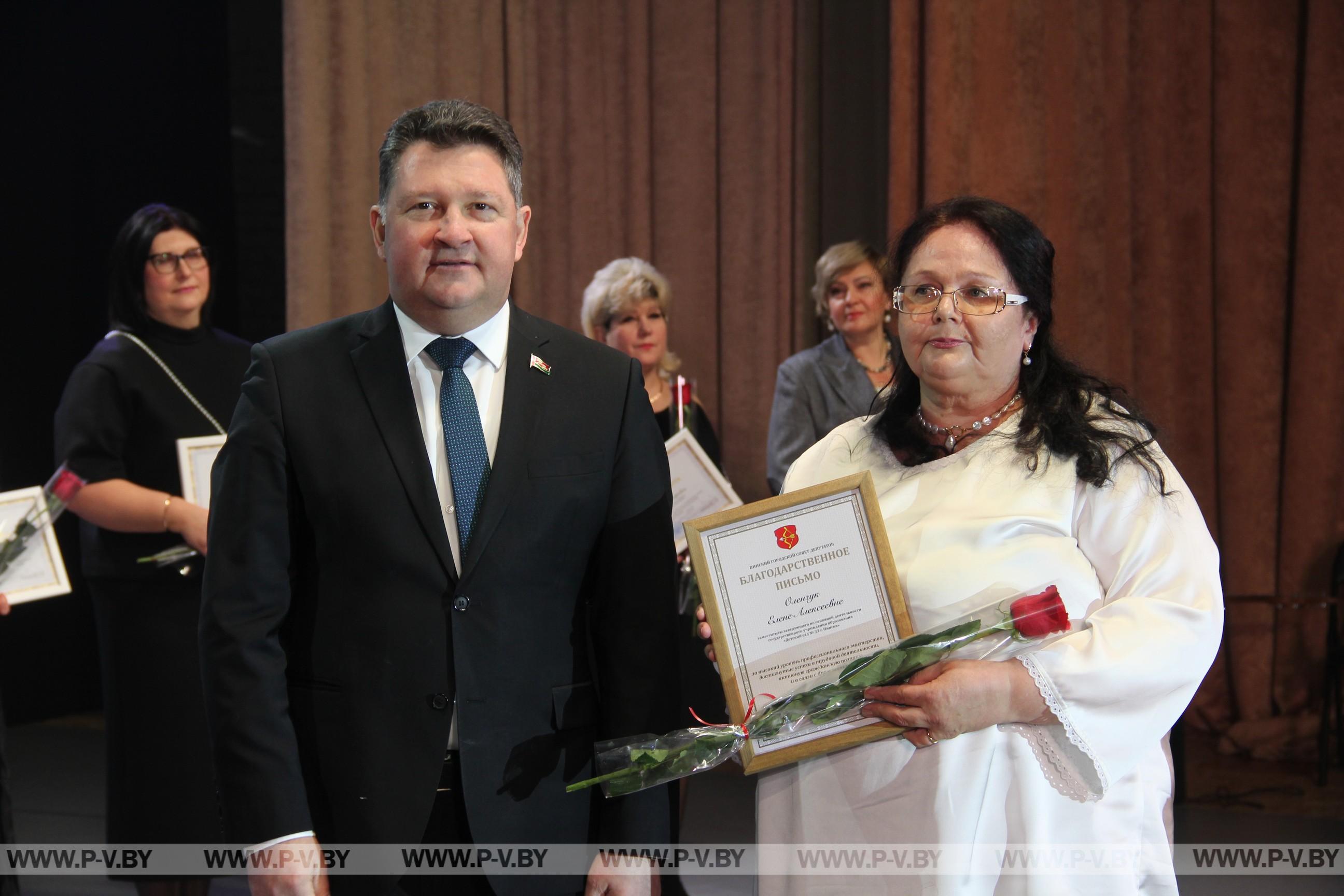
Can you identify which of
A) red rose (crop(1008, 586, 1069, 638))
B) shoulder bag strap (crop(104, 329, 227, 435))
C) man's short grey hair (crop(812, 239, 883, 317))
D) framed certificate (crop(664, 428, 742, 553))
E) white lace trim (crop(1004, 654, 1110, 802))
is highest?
man's short grey hair (crop(812, 239, 883, 317))

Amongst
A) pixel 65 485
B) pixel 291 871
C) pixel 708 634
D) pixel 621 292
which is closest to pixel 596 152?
pixel 621 292

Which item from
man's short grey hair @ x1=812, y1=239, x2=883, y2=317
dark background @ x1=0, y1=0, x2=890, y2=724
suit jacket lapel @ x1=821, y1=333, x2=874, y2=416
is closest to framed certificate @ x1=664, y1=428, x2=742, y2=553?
suit jacket lapel @ x1=821, y1=333, x2=874, y2=416

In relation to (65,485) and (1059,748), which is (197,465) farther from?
(1059,748)

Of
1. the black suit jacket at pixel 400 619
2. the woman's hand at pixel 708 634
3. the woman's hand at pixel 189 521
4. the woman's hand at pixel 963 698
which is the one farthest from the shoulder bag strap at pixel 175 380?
the woman's hand at pixel 963 698

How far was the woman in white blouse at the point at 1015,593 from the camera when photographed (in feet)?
5.79

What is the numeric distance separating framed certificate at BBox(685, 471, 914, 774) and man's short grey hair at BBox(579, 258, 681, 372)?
2553mm

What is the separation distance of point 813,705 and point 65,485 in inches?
90.5

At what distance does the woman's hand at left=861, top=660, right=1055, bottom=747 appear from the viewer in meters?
1.75

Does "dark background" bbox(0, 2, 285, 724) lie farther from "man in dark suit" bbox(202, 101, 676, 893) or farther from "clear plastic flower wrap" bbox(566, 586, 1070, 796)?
"clear plastic flower wrap" bbox(566, 586, 1070, 796)

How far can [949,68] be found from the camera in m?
5.01

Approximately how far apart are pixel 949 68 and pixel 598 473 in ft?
12.2

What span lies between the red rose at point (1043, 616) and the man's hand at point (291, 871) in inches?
41.5

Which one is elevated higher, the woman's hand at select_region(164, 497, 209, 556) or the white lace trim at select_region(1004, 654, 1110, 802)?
the woman's hand at select_region(164, 497, 209, 556)

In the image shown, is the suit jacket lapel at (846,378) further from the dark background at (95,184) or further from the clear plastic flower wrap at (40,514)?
the dark background at (95,184)
